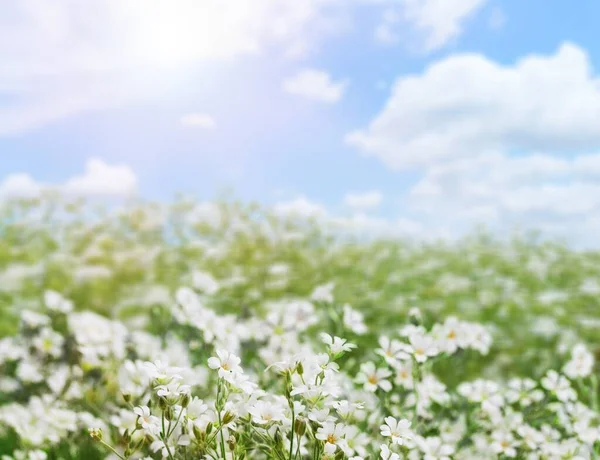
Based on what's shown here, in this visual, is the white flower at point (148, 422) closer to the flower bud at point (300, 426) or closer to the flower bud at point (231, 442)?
the flower bud at point (231, 442)

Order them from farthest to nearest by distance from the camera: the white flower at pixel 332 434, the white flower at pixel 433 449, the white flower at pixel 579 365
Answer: the white flower at pixel 579 365
the white flower at pixel 433 449
the white flower at pixel 332 434

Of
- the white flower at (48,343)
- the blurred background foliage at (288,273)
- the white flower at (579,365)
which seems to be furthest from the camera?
the blurred background foliage at (288,273)

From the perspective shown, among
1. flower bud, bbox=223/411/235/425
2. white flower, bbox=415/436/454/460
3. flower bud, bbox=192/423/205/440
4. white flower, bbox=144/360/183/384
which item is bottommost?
white flower, bbox=415/436/454/460

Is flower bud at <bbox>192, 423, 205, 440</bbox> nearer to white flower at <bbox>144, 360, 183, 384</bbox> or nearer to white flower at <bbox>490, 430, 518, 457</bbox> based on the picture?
white flower at <bbox>144, 360, 183, 384</bbox>

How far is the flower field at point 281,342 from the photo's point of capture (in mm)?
1506

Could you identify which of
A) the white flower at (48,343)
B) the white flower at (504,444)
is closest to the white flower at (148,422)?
the white flower at (504,444)

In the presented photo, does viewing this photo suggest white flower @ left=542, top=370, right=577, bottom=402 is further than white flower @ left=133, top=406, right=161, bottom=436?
Yes

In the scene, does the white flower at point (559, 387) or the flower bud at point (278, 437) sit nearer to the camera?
the flower bud at point (278, 437)

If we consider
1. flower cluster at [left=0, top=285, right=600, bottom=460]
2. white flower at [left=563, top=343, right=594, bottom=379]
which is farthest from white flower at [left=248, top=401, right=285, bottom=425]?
white flower at [left=563, top=343, right=594, bottom=379]

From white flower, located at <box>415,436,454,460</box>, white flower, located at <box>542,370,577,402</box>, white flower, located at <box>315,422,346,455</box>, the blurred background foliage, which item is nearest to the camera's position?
white flower, located at <box>315,422,346,455</box>

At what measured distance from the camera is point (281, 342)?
2482mm

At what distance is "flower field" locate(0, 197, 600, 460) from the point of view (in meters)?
1.51

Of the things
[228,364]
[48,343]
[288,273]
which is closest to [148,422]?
[228,364]

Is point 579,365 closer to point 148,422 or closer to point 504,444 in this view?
point 504,444
